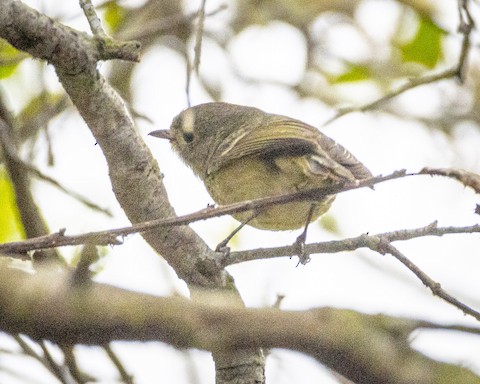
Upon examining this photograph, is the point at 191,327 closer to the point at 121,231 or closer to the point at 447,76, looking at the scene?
the point at 121,231

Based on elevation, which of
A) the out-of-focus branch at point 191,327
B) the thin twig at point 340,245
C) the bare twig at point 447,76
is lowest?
the out-of-focus branch at point 191,327

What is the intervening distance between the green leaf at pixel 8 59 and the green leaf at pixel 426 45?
3345mm

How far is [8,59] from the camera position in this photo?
16.4 feet

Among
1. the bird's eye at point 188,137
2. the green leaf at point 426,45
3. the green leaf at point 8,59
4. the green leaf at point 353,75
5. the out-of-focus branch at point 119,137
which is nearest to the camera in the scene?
the out-of-focus branch at point 119,137

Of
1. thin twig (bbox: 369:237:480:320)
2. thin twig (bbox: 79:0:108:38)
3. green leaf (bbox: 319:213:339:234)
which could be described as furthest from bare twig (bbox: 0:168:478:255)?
green leaf (bbox: 319:213:339:234)

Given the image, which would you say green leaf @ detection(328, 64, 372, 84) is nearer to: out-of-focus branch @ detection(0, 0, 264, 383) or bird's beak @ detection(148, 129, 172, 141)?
bird's beak @ detection(148, 129, 172, 141)

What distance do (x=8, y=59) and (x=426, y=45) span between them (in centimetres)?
357

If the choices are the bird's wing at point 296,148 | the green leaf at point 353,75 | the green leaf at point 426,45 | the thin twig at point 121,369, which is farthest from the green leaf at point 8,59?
the green leaf at point 426,45

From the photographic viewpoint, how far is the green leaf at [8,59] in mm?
4867

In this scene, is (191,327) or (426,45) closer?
(191,327)

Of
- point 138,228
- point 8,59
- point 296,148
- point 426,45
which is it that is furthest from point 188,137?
point 138,228

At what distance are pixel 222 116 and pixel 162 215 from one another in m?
2.49

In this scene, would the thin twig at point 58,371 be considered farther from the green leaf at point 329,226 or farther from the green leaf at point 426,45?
the green leaf at point 426,45

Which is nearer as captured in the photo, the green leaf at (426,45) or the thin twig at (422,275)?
the thin twig at (422,275)
